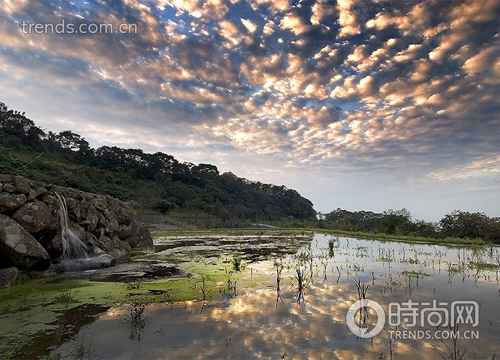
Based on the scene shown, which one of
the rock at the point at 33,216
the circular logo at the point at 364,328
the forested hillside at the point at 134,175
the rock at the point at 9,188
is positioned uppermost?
the forested hillside at the point at 134,175

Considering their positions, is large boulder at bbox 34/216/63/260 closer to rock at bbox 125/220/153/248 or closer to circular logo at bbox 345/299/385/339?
rock at bbox 125/220/153/248

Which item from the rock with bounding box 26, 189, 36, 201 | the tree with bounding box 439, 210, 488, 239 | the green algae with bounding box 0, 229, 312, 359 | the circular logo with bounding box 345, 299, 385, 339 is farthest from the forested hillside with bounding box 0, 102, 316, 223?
the tree with bounding box 439, 210, 488, 239

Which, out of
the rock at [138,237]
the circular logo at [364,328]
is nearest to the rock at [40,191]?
the rock at [138,237]

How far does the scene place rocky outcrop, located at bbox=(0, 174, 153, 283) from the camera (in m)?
7.16

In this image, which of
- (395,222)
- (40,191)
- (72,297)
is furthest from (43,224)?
(395,222)

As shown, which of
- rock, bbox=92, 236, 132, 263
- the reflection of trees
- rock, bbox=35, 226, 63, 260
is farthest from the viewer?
rock, bbox=92, 236, 132, 263

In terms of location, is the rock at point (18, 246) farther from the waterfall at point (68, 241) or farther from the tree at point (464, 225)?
the tree at point (464, 225)

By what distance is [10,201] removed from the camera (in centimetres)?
756

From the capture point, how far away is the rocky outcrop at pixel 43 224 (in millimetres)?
7164

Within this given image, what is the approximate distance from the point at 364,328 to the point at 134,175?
68997 mm

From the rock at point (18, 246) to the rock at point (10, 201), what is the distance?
0.44m

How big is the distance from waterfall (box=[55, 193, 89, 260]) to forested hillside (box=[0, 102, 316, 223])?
747 inches

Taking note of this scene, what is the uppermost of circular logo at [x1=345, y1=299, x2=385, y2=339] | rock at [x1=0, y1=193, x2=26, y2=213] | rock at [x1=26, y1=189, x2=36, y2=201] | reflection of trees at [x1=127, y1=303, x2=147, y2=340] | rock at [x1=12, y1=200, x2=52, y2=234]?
rock at [x1=26, y1=189, x2=36, y2=201]

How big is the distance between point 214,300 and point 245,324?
1.45 meters
